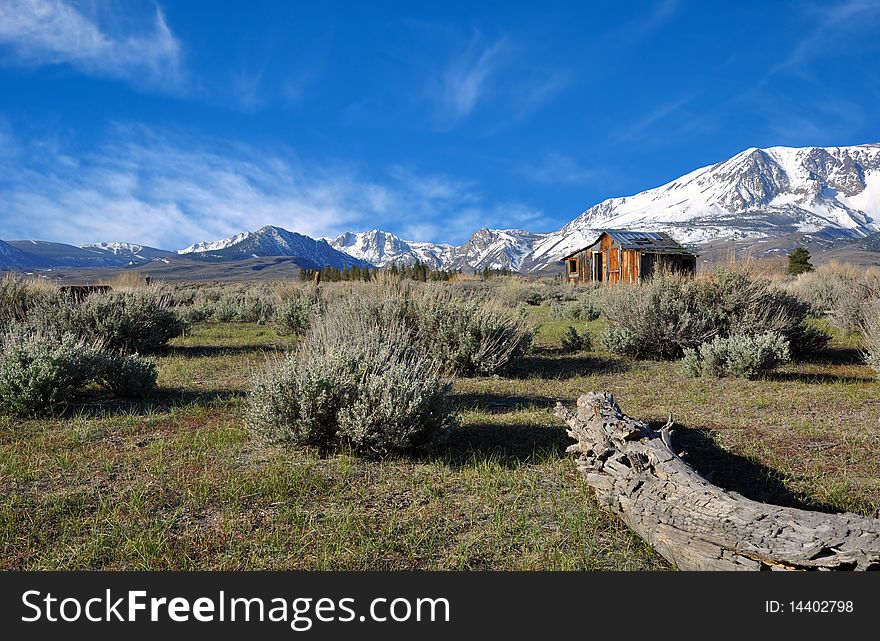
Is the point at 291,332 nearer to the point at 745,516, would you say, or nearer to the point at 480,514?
the point at 480,514

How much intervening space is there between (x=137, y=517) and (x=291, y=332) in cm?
1071

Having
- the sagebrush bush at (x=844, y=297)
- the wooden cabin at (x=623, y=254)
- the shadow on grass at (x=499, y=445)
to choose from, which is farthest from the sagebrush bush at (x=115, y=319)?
the wooden cabin at (x=623, y=254)

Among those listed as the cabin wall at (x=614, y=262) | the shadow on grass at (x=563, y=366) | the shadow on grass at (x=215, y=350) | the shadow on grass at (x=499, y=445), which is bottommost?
the shadow on grass at (x=499, y=445)

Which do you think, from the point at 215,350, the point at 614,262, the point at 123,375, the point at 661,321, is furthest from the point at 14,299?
the point at 614,262

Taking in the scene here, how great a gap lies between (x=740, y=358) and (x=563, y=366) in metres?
2.65

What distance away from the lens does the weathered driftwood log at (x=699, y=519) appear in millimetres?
2535

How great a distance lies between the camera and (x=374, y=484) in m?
4.09

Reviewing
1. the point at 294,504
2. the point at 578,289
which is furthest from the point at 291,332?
the point at 578,289

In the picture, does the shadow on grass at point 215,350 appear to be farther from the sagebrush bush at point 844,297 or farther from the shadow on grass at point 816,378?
the sagebrush bush at point 844,297

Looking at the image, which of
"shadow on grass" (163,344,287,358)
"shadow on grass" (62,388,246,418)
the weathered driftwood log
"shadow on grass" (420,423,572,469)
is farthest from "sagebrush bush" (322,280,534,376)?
the weathered driftwood log

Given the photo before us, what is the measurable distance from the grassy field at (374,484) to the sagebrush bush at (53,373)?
25 cm

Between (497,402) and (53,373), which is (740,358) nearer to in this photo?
(497,402)

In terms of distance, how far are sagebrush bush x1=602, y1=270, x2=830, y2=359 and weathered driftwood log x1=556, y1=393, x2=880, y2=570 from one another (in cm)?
604

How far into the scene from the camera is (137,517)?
3475 millimetres
